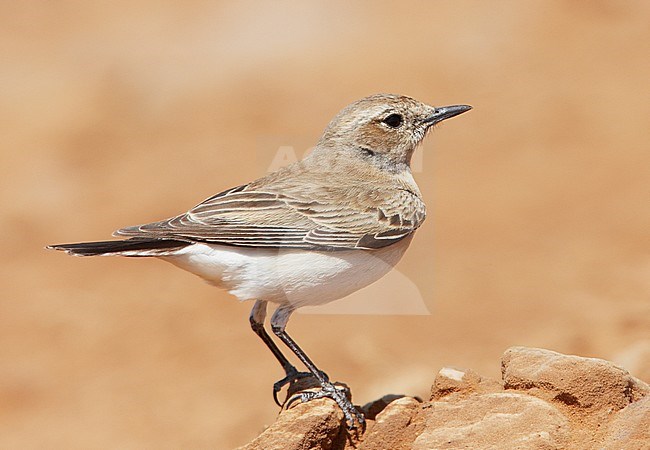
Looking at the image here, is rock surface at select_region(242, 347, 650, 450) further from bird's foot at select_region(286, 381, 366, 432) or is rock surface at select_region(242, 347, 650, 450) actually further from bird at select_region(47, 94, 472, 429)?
bird at select_region(47, 94, 472, 429)

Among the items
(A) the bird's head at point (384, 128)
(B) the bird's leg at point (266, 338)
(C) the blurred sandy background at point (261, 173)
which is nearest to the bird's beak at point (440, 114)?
(A) the bird's head at point (384, 128)

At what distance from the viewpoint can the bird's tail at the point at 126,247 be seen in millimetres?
7156

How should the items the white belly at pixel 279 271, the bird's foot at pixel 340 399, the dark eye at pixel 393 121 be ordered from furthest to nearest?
the dark eye at pixel 393 121 < the white belly at pixel 279 271 < the bird's foot at pixel 340 399

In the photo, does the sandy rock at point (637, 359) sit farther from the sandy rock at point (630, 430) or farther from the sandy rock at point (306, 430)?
the sandy rock at point (306, 430)

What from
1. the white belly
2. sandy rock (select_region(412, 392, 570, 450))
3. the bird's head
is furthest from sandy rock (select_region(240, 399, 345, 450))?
the bird's head


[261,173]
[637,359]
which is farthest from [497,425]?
[261,173]

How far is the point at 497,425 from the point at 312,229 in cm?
195

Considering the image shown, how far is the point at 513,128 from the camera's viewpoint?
16.5 metres

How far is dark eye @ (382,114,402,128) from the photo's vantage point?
8.30 metres

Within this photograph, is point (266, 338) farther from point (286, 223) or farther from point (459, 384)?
point (459, 384)

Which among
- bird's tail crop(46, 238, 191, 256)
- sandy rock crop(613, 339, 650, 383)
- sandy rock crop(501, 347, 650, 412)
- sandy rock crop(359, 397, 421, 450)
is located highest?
bird's tail crop(46, 238, 191, 256)

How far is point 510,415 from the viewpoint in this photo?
6.46 m

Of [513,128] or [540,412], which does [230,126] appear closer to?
[513,128]

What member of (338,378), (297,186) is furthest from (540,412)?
(338,378)
